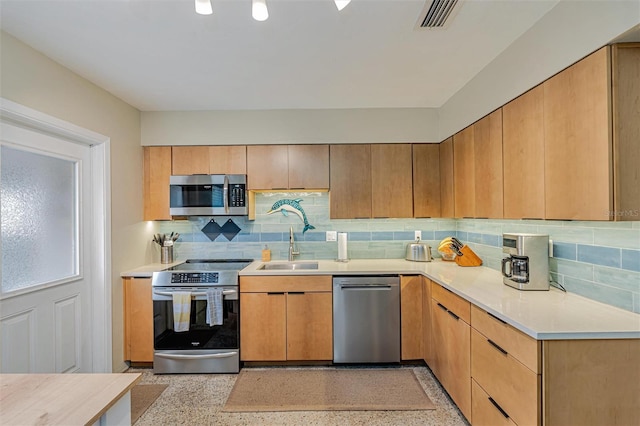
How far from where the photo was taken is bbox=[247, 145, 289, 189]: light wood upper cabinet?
3.23 meters

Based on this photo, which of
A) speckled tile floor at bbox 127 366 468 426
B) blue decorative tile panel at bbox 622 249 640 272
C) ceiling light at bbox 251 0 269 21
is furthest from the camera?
speckled tile floor at bbox 127 366 468 426

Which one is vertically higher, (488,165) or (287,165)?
(287,165)

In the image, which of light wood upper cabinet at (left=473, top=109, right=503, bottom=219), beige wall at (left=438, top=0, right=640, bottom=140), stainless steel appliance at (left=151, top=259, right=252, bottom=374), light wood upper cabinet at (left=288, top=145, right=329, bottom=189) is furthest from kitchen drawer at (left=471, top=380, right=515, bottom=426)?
light wood upper cabinet at (left=288, top=145, right=329, bottom=189)

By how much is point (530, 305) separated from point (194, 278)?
2.55m

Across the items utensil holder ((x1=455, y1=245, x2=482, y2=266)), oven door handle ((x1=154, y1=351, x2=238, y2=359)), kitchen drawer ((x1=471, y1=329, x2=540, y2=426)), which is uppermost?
utensil holder ((x1=455, y1=245, x2=482, y2=266))

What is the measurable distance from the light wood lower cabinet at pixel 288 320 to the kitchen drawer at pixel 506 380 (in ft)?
4.36

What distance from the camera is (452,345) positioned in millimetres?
2209

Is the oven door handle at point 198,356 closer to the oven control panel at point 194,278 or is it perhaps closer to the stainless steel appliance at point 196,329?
the stainless steel appliance at point 196,329

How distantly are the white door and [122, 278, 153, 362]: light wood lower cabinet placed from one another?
1.04ft

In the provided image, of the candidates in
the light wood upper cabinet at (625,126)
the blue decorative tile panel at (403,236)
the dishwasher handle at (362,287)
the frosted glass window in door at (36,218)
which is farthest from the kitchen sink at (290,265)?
the light wood upper cabinet at (625,126)

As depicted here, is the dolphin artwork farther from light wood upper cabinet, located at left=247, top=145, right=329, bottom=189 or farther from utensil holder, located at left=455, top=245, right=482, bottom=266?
utensil holder, located at left=455, top=245, right=482, bottom=266

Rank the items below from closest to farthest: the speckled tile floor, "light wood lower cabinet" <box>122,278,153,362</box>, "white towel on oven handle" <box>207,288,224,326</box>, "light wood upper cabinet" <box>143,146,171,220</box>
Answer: the speckled tile floor → "white towel on oven handle" <box>207,288,224,326</box> → "light wood lower cabinet" <box>122,278,153,362</box> → "light wood upper cabinet" <box>143,146,171,220</box>

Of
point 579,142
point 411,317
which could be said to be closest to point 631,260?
point 579,142

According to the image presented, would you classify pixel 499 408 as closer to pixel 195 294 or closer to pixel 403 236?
pixel 403 236
